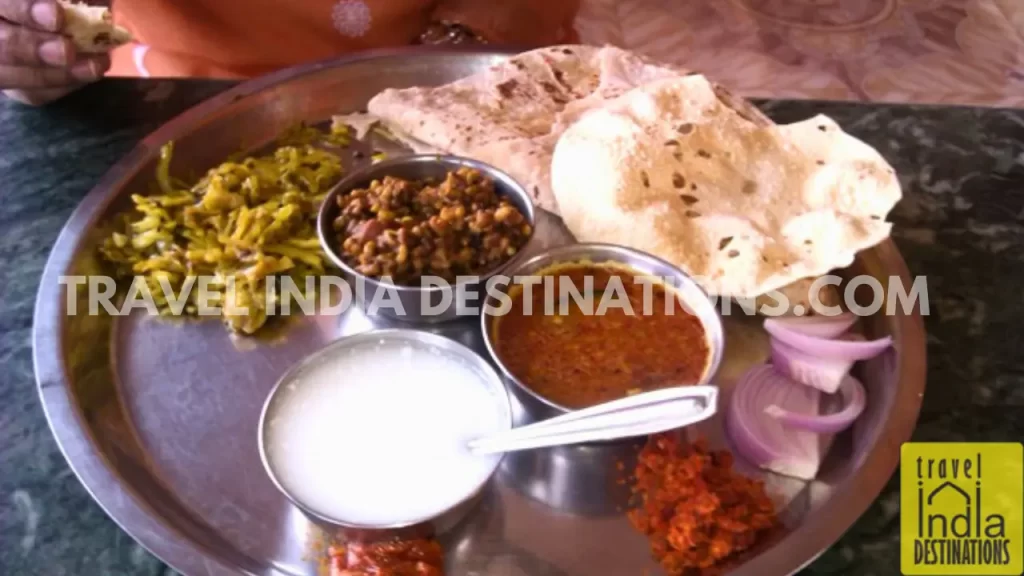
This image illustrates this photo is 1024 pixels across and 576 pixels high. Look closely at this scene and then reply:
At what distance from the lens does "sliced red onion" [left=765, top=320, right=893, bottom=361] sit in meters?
1.66

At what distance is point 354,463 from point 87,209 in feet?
3.07

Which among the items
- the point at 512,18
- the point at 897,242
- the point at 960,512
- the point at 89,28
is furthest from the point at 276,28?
the point at 960,512

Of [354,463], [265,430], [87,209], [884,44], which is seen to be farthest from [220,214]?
[884,44]

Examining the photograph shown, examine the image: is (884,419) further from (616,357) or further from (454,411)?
(454,411)

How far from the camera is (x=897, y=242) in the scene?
2.07 metres

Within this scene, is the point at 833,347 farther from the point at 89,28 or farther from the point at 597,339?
the point at 89,28

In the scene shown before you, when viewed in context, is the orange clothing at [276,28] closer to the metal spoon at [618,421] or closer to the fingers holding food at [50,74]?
the fingers holding food at [50,74]

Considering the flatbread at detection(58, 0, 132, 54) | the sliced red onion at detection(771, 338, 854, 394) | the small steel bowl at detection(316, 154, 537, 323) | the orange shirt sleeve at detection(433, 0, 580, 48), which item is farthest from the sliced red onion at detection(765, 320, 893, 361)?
the flatbread at detection(58, 0, 132, 54)

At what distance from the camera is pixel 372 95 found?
7.69 feet

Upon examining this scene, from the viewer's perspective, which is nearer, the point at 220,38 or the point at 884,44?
the point at 220,38

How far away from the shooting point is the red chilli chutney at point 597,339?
1616 mm

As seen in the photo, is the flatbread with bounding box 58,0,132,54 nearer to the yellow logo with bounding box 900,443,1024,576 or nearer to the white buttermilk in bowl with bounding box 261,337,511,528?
the white buttermilk in bowl with bounding box 261,337,511,528

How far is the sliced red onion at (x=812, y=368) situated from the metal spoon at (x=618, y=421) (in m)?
0.35

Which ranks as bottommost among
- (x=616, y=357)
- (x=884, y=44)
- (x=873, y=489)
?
(x=884, y=44)
